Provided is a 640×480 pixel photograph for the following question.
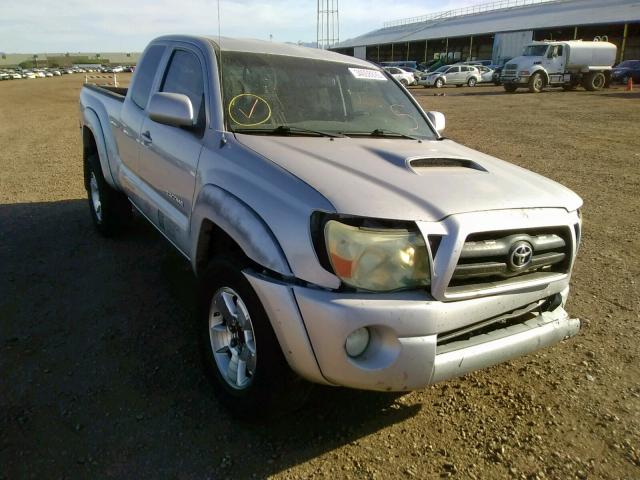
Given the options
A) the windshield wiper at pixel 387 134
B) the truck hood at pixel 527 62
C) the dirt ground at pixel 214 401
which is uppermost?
the truck hood at pixel 527 62

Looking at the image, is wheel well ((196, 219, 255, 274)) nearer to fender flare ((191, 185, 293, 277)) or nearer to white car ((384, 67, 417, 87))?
fender flare ((191, 185, 293, 277))

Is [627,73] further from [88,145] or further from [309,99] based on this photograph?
[309,99]

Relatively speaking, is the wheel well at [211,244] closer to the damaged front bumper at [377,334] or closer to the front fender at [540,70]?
the damaged front bumper at [377,334]

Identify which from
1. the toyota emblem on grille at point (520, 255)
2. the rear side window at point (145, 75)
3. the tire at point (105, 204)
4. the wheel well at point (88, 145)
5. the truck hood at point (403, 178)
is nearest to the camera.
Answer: the truck hood at point (403, 178)

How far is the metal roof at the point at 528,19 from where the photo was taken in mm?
42438

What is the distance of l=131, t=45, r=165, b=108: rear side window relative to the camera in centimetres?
425

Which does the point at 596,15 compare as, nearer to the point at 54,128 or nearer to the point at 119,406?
the point at 54,128

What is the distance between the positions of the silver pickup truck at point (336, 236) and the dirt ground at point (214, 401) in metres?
0.32

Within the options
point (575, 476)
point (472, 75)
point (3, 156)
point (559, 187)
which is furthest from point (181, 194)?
point (472, 75)

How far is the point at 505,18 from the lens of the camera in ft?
181

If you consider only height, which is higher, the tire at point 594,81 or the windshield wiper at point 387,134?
the tire at point 594,81

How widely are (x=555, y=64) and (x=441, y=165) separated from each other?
99.4ft

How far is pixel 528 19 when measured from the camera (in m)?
49.8

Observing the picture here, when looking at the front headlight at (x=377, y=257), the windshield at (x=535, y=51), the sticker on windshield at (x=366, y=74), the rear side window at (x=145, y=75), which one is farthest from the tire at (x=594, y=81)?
the front headlight at (x=377, y=257)
